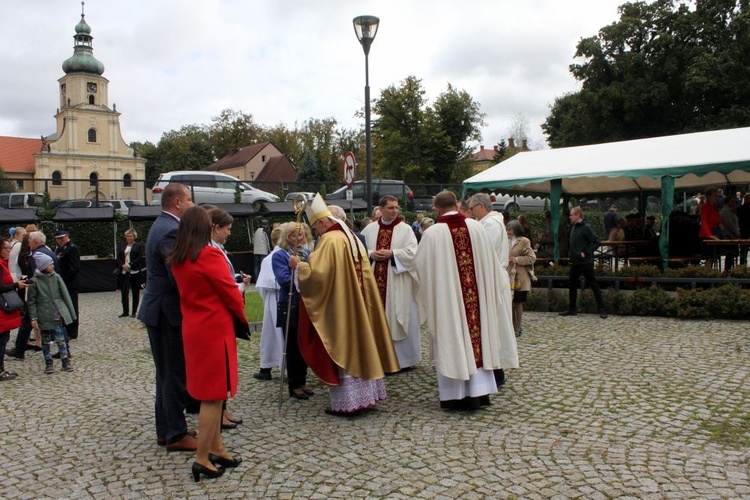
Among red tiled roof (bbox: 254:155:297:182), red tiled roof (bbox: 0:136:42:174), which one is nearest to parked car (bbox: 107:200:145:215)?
red tiled roof (bbox: 254:155:297:182)

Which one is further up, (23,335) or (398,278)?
(398,278)

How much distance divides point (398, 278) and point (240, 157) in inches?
2416

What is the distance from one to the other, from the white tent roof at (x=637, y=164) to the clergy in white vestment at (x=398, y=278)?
6887mm

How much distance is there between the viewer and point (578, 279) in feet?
35.2

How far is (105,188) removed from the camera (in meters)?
20.9

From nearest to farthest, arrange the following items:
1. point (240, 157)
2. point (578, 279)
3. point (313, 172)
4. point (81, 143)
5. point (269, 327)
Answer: point (269, 327) → point (578, 279) → point (313, 172) → point (240, 157) → point (81, 143)

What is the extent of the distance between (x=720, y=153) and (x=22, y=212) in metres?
17.0

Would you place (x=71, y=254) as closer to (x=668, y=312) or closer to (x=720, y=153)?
(x=668, y=312)

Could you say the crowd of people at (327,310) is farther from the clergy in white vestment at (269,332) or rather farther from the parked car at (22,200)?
the parked car at (22,200)

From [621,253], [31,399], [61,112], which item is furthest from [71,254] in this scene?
[61,112]

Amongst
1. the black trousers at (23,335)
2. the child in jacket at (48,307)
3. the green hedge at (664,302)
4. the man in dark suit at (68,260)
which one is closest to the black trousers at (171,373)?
the child in jacket at (48,307)

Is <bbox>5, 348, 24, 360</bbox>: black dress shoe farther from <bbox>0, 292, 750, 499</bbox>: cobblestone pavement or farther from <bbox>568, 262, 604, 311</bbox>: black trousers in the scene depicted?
<bbox>568, 262, 604, 311</bbox>: black trousers

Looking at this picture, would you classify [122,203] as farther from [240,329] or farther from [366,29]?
[240,329]

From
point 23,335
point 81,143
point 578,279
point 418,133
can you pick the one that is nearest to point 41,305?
point 23,335
